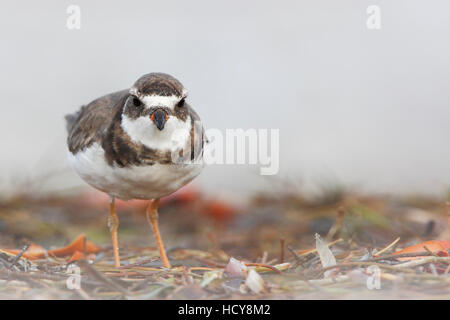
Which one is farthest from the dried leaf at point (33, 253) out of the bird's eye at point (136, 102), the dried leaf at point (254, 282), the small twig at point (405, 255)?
the small twig at point (405, 255)

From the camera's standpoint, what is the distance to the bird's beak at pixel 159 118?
3123mm

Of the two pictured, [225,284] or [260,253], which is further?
[260,253]

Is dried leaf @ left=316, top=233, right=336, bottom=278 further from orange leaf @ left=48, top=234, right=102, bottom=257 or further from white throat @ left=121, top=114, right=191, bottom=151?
orange leaf @ left=48, top=234, right=102, bottom=257

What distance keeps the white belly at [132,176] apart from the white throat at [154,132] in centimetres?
Result: 12

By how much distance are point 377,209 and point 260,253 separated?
4.08 feet

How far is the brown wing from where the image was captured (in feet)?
11.7

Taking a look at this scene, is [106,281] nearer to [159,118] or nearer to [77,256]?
[159,118]

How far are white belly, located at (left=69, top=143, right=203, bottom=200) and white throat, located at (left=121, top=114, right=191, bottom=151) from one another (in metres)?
0.12

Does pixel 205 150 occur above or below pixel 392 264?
above
